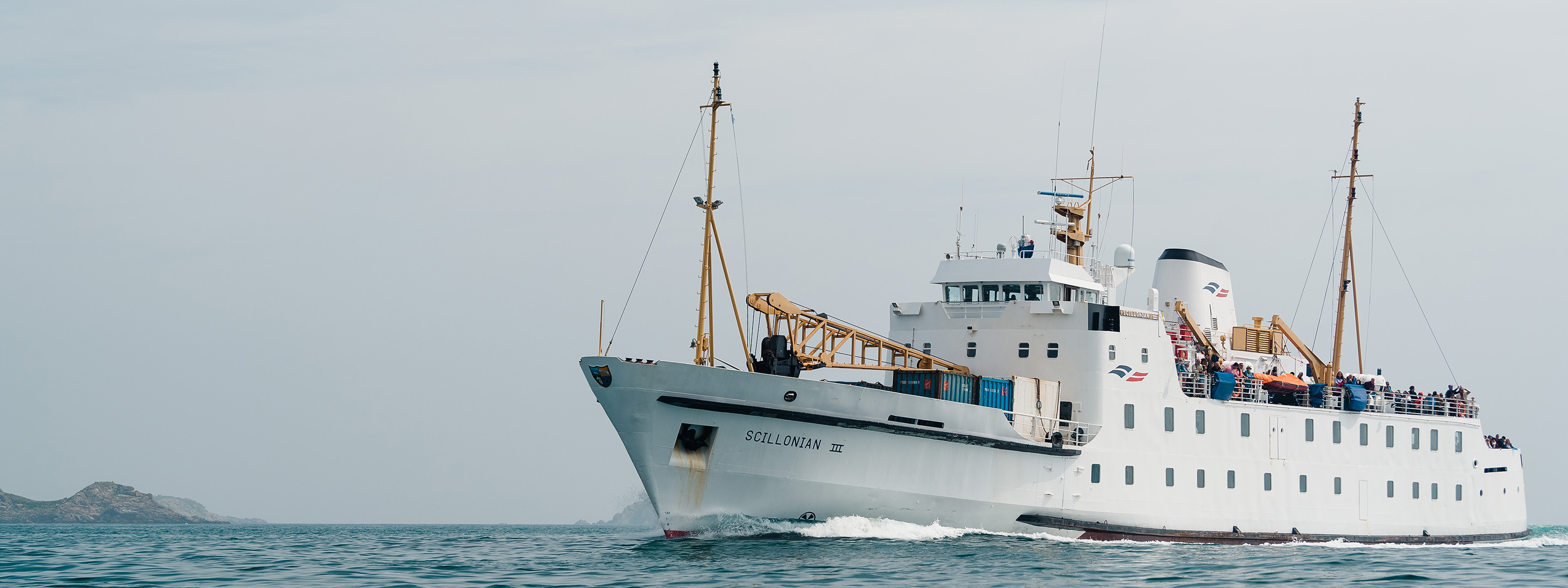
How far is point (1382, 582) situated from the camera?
955 inches

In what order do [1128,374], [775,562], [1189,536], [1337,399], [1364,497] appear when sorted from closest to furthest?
1. [775,562]
2. [1128,374]
3. [1189,536]
4. [1364,497]
5. [1337,399]

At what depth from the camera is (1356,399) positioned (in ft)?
Answer: 122

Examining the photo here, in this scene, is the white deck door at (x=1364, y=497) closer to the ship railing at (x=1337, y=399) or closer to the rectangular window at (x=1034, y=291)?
the ship railing at (x=1337, y=399)

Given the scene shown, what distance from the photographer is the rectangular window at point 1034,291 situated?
34.0 m

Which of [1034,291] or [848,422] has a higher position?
[1034,291]

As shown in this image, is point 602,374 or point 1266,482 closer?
point 602,374

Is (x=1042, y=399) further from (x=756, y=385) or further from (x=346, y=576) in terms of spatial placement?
(x=346, y=576)

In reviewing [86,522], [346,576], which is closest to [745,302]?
[346,576]

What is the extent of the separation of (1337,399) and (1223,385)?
5412mm

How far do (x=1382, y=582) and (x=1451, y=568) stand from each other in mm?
4824

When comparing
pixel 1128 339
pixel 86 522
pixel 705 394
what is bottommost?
pixel 86 522

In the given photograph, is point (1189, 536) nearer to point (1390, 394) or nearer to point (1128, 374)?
point (1128, 374)

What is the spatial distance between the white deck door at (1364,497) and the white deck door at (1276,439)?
11.1 feet

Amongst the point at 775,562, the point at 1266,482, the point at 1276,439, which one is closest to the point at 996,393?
the point at 775,562
